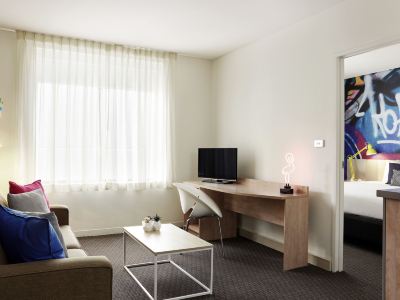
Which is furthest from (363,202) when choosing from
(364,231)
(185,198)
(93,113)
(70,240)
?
(93,113)

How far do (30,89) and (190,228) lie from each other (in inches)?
108

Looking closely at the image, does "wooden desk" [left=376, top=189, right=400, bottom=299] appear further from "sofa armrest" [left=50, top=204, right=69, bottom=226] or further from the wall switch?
"sofa armrest" [left=50, top=204, right=69, bottom=226]

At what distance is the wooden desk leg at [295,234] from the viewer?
3.63 metres

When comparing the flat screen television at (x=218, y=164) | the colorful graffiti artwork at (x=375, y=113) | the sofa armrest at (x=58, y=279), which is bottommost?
the sofa armrest at (x=58, y=279)

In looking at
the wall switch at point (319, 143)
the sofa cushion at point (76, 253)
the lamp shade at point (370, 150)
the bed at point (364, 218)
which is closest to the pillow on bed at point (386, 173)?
the lamp shade at point (370, 150)

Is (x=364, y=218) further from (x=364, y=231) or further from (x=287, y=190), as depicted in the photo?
(x=287, y=190)

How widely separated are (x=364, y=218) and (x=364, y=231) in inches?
6.2

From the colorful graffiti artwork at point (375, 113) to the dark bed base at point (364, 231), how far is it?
205cm

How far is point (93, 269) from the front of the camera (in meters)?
1.89

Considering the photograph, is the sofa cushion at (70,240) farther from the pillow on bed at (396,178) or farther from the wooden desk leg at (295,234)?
the pillow on bed at (396,178)

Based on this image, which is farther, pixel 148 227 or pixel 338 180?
pixel 338 180

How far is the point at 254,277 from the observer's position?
135 inches

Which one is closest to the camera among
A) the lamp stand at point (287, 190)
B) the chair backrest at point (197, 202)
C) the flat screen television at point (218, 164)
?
the lamp stand at point (287, 190)

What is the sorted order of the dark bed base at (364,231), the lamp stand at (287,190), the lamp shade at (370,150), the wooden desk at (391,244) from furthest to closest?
1. the lamp shade at (370,150)
2. the dark bed base at (364,231)
3. the lamp stand at (287,190)
4. the wooden desk at (391,244)
